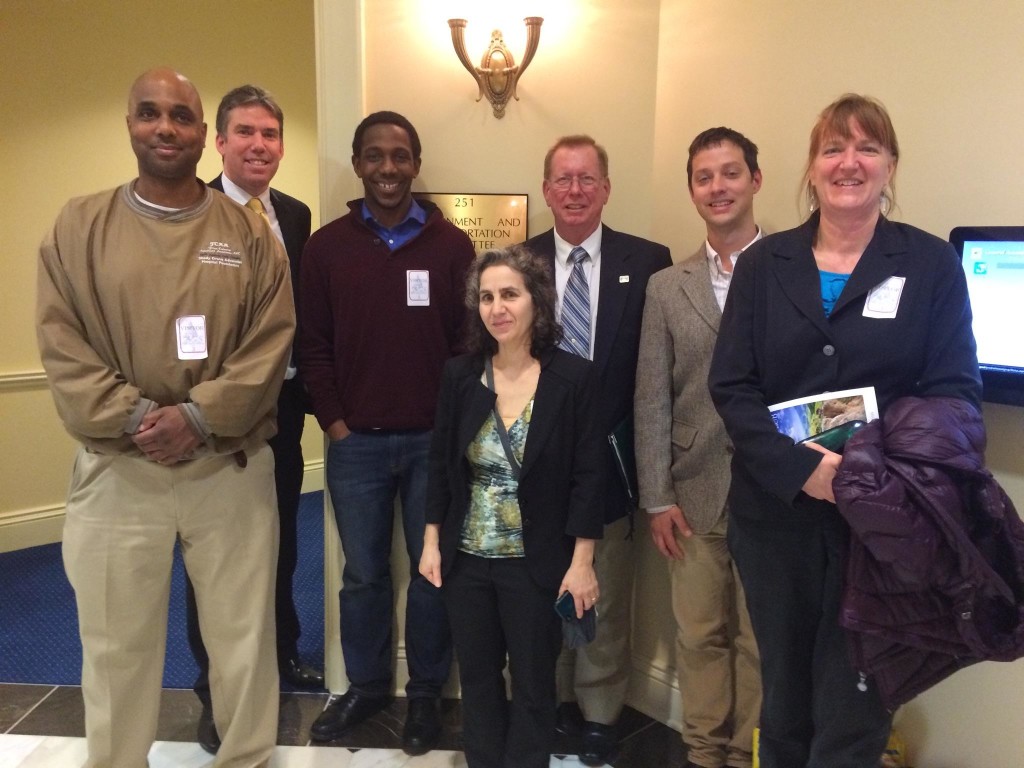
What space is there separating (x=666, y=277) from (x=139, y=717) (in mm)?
1844

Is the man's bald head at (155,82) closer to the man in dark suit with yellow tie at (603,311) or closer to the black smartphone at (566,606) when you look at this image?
the man in dark suit with yellow tie at (603,311)

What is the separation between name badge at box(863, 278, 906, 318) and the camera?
1432 millimetres

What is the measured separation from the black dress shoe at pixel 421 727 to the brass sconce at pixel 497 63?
197cm

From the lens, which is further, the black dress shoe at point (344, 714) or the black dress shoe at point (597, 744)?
the black dress shoe at point (344, 714)

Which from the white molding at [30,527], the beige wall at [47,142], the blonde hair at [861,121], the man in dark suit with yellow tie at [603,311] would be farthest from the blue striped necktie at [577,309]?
the white molding at [30,527]

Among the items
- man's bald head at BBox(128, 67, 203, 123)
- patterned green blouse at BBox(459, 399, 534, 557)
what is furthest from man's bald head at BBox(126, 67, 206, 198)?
patterned green blouse at BBox(459, 399, 534, 557)

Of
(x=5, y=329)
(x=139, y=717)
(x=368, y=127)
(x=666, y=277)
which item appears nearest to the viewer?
(x=139, y=717)

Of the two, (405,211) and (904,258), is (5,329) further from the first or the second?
(904,258)

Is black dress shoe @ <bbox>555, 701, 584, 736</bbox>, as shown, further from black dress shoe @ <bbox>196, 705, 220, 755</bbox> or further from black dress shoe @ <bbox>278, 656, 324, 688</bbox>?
black dress shoe @ <bbox>196, 705, 220, 755</bbox>

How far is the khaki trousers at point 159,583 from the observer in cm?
185

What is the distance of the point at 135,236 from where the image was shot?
1.79 metres

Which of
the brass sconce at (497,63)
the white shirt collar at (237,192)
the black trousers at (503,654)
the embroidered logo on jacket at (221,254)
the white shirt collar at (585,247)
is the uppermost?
the brass sconce at (497,63)

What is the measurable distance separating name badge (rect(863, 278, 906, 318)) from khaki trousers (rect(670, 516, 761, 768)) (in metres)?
0.78

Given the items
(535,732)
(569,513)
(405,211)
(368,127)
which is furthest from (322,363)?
(535,732)
